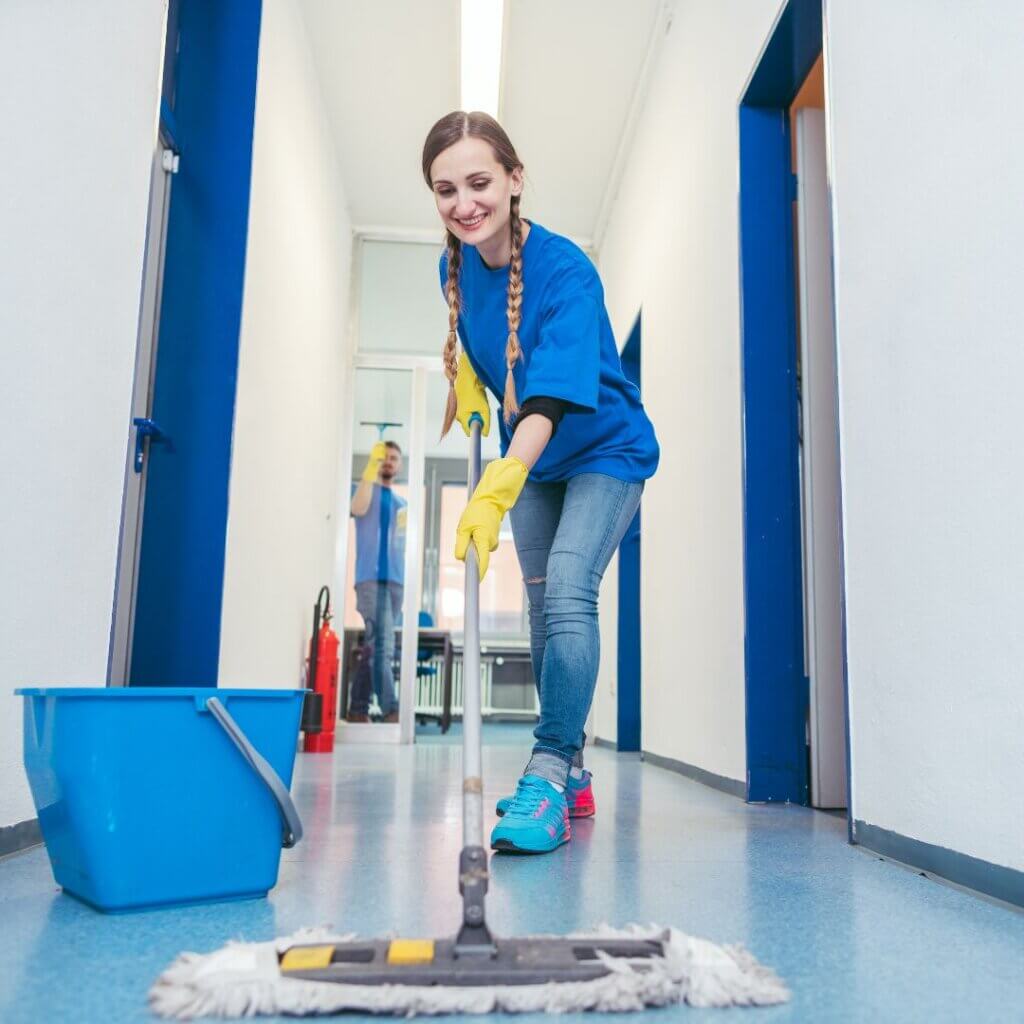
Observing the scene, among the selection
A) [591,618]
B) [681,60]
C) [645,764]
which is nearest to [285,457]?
[645,764]

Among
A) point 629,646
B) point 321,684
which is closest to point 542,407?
point 629,646

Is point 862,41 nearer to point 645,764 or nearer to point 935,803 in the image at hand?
point 935,803

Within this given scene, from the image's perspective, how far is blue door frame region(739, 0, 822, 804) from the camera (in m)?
2.19

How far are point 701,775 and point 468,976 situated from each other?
1.99 metres

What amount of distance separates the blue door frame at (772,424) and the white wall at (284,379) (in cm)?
137

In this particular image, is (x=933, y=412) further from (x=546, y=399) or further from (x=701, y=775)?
(x=701, y=775)

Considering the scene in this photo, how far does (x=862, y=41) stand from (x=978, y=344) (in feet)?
2.31

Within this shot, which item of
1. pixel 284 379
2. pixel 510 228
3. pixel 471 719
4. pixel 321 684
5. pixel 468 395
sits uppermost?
pixel 284 379

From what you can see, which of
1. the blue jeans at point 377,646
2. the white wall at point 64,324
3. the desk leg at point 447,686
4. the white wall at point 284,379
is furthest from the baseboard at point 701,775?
the desk leg at point 447,686

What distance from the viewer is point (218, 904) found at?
1.08 m

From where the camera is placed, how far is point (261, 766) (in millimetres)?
1058

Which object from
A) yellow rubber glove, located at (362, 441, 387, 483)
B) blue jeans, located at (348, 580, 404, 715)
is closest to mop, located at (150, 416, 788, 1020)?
blue jeans, located at (348, 580, 404, 715)

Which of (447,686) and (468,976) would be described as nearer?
(468,976)

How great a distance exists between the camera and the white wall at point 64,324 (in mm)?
1331
